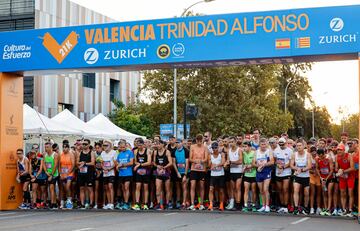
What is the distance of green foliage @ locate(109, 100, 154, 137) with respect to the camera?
149 feet

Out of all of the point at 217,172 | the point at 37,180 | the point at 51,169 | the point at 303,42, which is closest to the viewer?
the point at 303,42

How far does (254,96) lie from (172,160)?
26204 mm

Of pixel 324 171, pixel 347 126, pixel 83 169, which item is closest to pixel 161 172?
pixel 83 169

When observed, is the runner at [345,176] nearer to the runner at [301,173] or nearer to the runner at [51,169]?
the runner at [301,173]

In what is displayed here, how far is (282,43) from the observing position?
16.2 metres

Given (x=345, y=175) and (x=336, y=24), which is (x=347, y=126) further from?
(x=336, y=24)

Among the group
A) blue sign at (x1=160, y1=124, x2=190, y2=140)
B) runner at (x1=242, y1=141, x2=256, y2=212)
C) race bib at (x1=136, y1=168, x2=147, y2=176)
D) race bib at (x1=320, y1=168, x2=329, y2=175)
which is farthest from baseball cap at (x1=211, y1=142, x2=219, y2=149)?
blue sign at (x1=160, y1=124, x2=190, y2=140)

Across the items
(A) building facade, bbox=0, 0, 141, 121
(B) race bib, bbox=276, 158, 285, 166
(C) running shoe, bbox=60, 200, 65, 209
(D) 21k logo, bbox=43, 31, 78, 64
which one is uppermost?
(A) building facade, bbox=0, 0, 141, 121

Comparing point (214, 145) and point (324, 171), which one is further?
point (214, 145)

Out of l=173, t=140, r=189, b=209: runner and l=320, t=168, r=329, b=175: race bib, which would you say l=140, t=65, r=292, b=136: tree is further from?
l=320, t=168, r=329, b=175: race bib

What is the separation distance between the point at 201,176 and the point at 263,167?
188 centimetres

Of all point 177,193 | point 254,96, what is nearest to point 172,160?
point 177,193

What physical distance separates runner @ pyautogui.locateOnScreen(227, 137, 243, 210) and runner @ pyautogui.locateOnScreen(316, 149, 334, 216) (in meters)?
2.15

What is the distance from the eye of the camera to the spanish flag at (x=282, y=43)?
16156 millimetres
